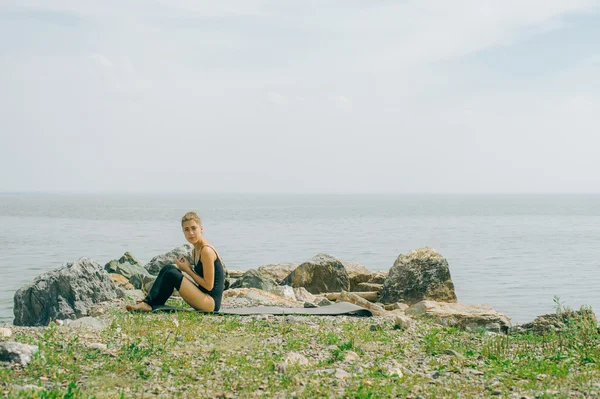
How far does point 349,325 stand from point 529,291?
17706 mm

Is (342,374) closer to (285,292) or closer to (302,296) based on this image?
(285,292)

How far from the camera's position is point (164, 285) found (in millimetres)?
12734

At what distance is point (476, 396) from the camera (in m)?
8.02

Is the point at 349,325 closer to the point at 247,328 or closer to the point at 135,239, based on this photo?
the point at 247,328

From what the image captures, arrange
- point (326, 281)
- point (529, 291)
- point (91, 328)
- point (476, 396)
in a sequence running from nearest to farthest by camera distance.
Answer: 1. point (476, 396)
2. point (91, 328)
3. point (326, 281)
4. point (529, 291)

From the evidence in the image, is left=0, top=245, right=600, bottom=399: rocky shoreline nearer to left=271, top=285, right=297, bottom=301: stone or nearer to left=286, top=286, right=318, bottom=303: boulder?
left=271, top=285, right=297, bottom=301: stone

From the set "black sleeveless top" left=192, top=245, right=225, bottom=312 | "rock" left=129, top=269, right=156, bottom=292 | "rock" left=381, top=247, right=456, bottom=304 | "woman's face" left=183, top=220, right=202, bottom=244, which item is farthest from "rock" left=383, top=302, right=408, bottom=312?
"rock" left=129, top=269, right=156, bottom=292

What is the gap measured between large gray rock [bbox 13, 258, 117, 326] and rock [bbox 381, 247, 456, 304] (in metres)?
8.16

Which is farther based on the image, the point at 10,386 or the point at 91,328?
the point at 91,328

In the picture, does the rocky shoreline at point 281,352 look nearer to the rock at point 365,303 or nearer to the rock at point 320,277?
the rock at point 365,303

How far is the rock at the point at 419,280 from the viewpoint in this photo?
62.8 feet

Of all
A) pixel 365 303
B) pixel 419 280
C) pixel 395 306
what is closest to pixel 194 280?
pixel 365 303

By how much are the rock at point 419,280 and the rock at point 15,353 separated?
12542mm

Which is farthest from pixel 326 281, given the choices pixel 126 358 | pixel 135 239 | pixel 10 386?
pixel 135 239
